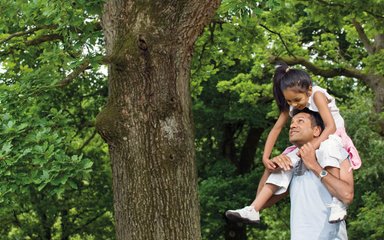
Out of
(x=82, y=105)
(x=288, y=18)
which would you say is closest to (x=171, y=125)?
(x=288, y=18)

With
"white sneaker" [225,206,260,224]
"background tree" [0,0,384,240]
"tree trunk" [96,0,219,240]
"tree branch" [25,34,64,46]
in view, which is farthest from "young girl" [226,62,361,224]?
"tree branch" [25,34,64,46]

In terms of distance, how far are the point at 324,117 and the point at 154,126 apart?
163 centimetres

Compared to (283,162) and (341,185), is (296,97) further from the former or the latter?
→ (341,185)

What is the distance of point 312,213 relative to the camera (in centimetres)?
371

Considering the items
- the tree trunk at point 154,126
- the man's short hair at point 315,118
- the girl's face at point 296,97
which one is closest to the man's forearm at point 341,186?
the man's short hair at point 315,118

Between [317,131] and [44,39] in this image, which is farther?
[44,39]

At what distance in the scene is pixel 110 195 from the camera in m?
17.8

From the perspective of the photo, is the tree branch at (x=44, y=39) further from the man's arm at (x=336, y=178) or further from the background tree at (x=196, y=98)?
the man's arm at (x=336, y=178)

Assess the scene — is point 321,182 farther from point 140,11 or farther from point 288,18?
point 288,18

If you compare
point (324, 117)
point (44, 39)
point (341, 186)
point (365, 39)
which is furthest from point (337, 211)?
point (365, 39)

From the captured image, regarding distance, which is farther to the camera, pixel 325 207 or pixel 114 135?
pixel 114 135

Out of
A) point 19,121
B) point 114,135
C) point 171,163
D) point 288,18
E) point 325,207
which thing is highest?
point 288,18

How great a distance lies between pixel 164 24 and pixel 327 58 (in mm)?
10829

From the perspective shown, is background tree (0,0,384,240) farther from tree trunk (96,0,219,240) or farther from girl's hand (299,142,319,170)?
girl's hand (299,142,319,170)
